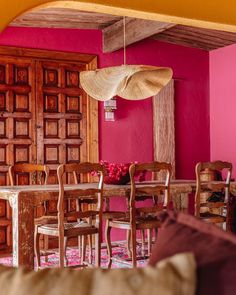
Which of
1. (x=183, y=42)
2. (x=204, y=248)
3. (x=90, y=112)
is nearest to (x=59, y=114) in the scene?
(x=90, y=112)

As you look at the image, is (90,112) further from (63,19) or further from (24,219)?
(24,219)

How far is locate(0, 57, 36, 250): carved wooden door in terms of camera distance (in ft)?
20.3

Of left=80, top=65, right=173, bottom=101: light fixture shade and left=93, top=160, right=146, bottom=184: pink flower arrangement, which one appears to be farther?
left=93, top=160, right=146, bottom=184: pink flower arrangement

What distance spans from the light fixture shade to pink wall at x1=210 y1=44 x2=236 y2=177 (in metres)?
2.72

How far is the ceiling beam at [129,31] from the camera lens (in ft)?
20.5

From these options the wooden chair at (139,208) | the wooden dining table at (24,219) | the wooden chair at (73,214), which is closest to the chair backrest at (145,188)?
the wooden chair at (139,208)

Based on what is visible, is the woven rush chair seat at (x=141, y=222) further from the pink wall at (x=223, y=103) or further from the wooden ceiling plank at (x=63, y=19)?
the pink wall at (x=223, y=103)

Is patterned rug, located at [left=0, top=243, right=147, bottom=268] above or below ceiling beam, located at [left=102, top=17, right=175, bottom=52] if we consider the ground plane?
below

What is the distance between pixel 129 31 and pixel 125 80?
6.23 ft

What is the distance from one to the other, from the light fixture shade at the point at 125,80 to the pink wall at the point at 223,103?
2.72 m

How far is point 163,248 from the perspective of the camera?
1.19 metres

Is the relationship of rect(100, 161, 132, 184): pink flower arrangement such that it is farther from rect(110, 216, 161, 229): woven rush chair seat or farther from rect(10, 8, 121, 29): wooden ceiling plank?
rect(10, 8, 121, 29): wooden ceiling plank

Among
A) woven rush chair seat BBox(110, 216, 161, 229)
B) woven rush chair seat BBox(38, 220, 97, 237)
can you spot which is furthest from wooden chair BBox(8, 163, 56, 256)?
woven rush chair seat BBox(110, 216, 161, 229)

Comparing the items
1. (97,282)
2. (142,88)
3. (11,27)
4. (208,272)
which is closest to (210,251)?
(208,272)
